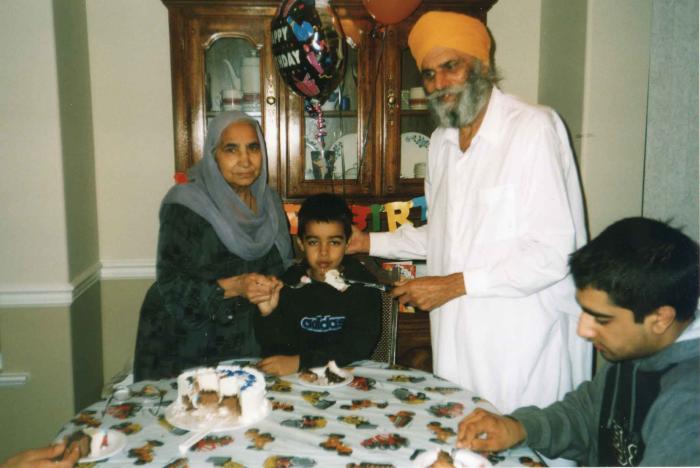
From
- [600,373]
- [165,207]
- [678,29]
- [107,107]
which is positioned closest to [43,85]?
[107,107]

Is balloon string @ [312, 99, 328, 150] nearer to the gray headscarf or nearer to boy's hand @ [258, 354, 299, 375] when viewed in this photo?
the gray headscarf

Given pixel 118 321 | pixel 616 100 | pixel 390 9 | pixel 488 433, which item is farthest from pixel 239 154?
pixel 616 100

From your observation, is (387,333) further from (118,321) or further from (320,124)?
(118,321)

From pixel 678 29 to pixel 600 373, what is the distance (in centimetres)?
157

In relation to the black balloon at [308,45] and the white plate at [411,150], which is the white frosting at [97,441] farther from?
the white plate at [411,150]

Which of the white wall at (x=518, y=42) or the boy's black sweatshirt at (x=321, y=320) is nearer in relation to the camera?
the boy's black sweatshirt at (x=321, y=320)

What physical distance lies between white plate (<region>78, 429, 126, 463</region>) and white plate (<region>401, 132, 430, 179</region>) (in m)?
2.19

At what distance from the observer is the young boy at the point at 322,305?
Result: 1794 millimetres

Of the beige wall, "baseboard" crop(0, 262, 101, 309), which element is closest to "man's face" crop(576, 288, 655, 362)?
"baseboard" crop(0, 262, 101, 309)

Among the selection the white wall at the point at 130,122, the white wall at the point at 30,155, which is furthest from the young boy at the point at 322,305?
the white wall at the point at 130,122

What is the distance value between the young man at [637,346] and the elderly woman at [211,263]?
0.94 m

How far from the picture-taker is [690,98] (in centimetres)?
198

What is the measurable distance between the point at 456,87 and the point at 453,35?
0.18 m

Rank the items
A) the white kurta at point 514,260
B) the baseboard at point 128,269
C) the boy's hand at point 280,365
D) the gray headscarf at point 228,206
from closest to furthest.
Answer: the boy's hand at point 280,365, the white kurta at point 514,260, the gray headscarf at point 228,206, the baseboard at point 128,269
